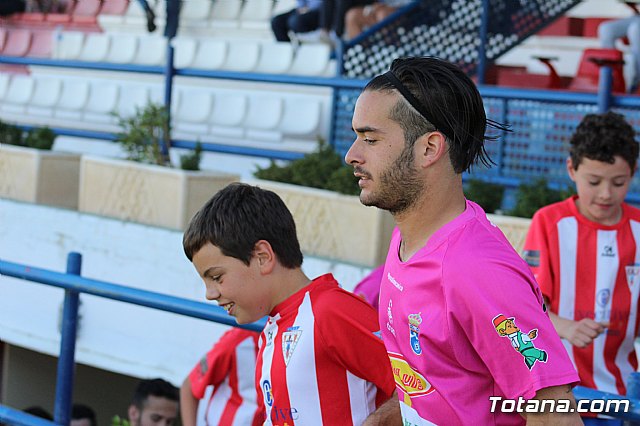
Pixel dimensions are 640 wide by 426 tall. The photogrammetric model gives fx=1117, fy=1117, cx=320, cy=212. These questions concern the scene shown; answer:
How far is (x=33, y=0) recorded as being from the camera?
14.3 m

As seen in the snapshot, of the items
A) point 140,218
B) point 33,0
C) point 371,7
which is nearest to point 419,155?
point 140,218

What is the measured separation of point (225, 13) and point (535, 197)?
7.30 metres

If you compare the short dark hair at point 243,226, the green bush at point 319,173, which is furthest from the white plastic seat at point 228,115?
the short dark hair at point 243,226

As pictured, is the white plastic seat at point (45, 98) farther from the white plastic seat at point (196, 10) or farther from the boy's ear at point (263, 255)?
the boy's ear at point (263, 255)

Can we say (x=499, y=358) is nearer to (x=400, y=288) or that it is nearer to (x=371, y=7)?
(x=400, y=288)

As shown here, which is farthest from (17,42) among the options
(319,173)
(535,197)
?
(535,197)

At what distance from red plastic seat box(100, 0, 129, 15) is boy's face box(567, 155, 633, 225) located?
10.5m

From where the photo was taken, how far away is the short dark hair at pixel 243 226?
2.57m

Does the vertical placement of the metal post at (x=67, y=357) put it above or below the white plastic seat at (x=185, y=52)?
below

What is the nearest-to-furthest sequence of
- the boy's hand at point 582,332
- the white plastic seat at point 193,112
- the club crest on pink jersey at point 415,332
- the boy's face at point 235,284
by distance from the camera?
the club crest on pink jersey at point 415,332 → the boy's face at point 235,284 → the boy's hand at point 582,332 → the white plastic seat at point 193,112

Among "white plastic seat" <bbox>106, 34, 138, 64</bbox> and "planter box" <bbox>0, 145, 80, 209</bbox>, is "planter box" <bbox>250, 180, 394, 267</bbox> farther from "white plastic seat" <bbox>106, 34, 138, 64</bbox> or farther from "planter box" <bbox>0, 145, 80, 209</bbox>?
"white plastic seat" <bbox>106, 34, 138, 64</bbox>

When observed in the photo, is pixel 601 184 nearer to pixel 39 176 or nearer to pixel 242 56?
pixel 39 176

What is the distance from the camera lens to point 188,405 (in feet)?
13.5

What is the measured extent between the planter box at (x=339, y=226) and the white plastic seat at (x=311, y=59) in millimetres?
3989
